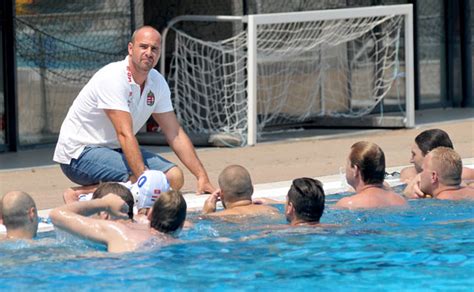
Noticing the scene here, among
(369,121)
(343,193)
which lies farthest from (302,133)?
(343,193)

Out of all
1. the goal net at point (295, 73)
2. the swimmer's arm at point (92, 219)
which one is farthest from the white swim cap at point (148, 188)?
the goal net at point (295, 73)

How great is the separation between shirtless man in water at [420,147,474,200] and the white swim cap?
2087 millimetres

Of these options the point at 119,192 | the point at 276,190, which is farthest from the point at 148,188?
the point at 276,190

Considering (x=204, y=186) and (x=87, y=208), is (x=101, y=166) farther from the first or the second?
(x=87, y=208)

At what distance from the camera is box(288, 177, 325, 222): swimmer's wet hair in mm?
7641

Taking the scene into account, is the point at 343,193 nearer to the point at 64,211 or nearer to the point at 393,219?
the point at 393,219

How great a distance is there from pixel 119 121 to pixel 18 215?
5.89 ft

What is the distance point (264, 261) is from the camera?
24.2 feet

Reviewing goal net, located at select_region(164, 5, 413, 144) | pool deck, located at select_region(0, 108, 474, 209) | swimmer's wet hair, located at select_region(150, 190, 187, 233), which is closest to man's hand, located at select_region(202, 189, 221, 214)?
pool deck, located at select_region(0, 108, 474, 209)

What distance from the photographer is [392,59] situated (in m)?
17.0

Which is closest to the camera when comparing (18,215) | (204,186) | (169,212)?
(169,212)

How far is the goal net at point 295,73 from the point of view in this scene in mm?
14234

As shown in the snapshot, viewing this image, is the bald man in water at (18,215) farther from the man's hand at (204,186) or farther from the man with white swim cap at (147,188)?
the man's hand at (204,186)

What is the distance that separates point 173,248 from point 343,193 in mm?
3038
